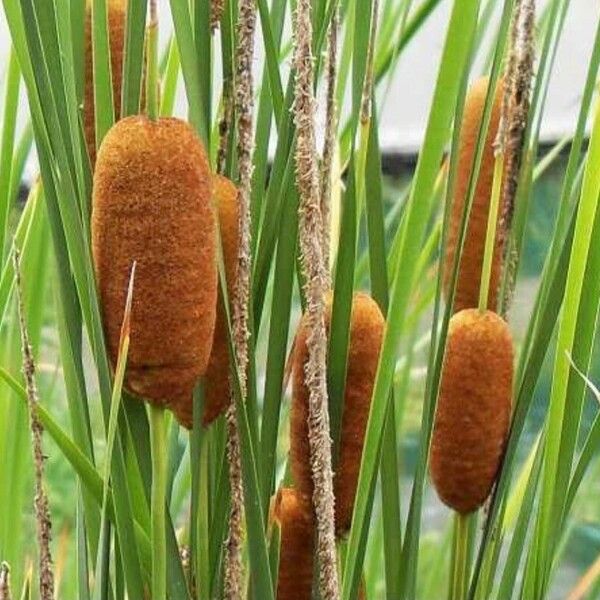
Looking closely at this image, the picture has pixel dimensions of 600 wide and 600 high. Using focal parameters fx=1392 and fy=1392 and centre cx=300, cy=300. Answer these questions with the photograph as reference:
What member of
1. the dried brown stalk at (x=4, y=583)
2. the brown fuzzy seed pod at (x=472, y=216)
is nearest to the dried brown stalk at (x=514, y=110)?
the brown fuzzy seed pod at (x=472, y=216)

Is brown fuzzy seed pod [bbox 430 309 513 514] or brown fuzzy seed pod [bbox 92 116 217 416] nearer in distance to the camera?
brown fuzzy seed pod [bbox 92 116 217 416]

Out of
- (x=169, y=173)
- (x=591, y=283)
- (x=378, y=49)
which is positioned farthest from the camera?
(x=378, y=49)

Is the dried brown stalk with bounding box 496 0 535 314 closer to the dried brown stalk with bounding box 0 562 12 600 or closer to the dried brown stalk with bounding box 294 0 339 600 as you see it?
the dried brown stalk with bounding box 294 0 339 600

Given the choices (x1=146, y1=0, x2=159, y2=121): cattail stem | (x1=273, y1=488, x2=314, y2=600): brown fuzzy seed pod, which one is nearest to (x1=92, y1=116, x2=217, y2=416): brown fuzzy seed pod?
(x1=146, y1=0, x2=159, y2=121): cattail stem

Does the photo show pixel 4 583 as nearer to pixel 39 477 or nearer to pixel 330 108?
pixel 39 477

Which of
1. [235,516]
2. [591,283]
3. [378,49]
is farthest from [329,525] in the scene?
[378,49]

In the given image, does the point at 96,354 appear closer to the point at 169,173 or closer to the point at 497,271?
the point at 169,173
